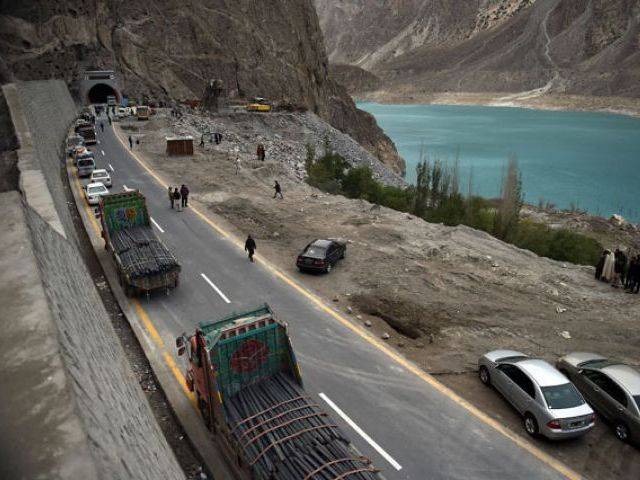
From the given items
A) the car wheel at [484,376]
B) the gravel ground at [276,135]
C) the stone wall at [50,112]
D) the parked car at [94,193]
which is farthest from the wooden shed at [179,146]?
the car wheel at [484,376]

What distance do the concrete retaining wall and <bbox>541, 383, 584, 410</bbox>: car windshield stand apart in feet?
26.9

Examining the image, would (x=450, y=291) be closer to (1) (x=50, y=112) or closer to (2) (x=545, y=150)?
(1) (x=50, y=112)

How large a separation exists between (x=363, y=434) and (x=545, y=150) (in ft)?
340

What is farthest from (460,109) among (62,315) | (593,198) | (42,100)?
(62,315)

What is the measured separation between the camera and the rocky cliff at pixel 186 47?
63469 mm

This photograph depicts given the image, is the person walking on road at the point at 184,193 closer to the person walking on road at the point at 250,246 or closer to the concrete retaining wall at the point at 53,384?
the person walking on road at the point at 250,246

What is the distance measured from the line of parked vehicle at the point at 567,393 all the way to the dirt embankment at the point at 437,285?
5.41 ft

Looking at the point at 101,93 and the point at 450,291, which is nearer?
the point at 450,291

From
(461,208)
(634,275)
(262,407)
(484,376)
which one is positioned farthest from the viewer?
(461,208)

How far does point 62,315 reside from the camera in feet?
18.8

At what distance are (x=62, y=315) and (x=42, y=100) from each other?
4289 centimetres

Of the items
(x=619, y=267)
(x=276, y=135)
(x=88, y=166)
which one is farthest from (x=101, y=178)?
(x=276, y=135)

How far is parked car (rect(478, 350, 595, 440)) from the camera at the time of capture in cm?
1093

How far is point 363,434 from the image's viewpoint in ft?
36.6
